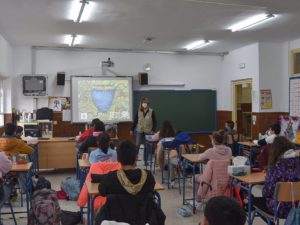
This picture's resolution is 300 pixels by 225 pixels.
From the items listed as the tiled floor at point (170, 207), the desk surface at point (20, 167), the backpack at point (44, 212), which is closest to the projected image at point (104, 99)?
the tiled floor at point (170, 207)

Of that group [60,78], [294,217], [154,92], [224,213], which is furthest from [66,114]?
[224,213]

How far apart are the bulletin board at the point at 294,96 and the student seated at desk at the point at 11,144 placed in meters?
5.80

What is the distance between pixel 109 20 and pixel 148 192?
428cm

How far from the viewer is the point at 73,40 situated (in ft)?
25.9

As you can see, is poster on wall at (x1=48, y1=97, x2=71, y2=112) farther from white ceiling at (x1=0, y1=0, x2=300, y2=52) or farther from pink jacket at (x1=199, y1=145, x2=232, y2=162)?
pink jacket at (x1=199, y1=145, x2=232, y2=162)

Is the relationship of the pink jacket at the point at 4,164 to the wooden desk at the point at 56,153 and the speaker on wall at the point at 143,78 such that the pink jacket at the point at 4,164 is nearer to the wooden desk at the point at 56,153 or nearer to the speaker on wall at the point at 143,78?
the wooden desk at the point at 56,153

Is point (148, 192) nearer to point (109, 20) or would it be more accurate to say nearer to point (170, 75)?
point (109, 20)

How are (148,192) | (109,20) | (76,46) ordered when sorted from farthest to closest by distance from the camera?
1. (76,46)
2. (109,20)
3. (148,192)

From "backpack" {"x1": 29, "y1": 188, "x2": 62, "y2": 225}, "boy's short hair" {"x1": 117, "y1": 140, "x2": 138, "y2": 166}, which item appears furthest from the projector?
"boy's short hair" {"x1": 117, "y1": 140, "x2": 138, "y2": 166}

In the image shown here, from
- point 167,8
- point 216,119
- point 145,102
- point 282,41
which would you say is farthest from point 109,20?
point 216,119

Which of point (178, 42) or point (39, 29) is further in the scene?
point (178, 42)

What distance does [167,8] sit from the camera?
544 cm

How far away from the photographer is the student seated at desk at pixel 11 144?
4875mm

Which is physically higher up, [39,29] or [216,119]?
[39,29]
